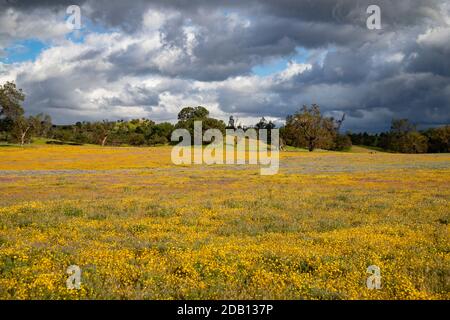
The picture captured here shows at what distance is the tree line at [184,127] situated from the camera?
11384 centimetres

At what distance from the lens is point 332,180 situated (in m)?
41.8

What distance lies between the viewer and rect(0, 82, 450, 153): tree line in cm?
11384

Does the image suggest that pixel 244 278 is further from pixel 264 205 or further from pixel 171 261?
pixel 264 205

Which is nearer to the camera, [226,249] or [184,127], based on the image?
[226,249]

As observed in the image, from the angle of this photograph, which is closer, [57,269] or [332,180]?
[57,269]

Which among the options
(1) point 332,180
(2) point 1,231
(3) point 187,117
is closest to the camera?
(2) point 1,231

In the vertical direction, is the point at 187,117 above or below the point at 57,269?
above

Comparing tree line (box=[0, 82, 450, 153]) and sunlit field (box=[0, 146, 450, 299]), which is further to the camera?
tree line (box=[0, 82, 450, 153])

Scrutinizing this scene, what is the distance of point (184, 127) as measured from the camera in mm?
147750

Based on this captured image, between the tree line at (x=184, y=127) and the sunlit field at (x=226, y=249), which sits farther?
the tree line at (x=184, y=127)

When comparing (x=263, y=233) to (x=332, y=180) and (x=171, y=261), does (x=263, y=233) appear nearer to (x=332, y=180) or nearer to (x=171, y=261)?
(x=171, y=261)
